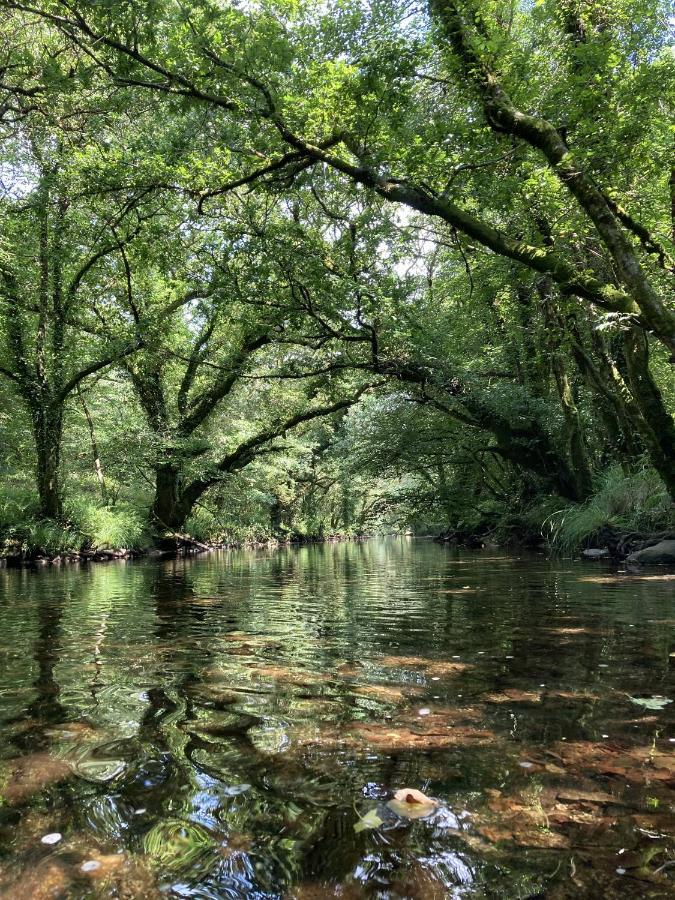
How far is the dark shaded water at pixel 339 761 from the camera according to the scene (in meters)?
1.60

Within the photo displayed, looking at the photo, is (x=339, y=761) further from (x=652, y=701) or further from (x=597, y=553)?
(x=597, y=553)

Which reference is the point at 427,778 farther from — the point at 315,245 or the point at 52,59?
the point at 315,245

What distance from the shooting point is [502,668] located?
3703 mm

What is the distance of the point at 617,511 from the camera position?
13.1m

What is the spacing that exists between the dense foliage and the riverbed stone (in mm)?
959

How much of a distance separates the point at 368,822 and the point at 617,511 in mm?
12914

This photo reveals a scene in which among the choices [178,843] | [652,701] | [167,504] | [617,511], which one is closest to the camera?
[178,843]

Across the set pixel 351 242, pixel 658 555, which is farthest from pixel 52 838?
pixel 351 242

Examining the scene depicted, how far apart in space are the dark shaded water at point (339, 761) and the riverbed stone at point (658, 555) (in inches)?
244

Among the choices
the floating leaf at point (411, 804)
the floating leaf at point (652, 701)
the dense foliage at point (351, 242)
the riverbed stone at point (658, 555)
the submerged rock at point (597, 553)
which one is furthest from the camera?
the submerged rock at point (597, 553)

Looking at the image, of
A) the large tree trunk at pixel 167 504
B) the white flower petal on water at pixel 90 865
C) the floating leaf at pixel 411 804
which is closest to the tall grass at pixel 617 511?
the floating leaf at pixel 411 804

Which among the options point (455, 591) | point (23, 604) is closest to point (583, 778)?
point (455, 591)

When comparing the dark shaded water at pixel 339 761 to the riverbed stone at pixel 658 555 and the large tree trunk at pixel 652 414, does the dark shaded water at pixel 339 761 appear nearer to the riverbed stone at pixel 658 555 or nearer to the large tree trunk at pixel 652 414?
the large tree trunk at pixel 652 414

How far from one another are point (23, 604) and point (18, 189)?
11642 millimetres
